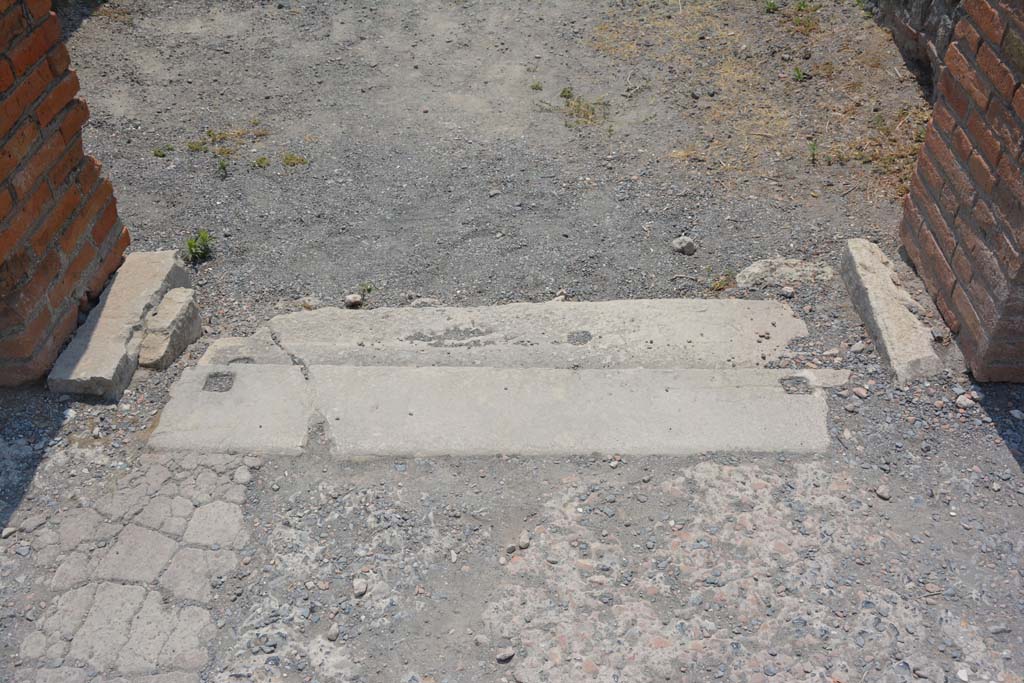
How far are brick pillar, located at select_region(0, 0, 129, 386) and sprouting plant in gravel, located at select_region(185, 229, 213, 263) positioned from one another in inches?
42.7

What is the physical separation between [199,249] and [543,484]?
2805mm

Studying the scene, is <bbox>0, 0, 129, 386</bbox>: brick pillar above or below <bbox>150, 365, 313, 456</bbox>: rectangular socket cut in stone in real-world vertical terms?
above

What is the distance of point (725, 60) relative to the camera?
6.47m

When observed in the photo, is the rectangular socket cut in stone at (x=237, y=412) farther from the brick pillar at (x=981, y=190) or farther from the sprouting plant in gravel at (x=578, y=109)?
the sprouting plant in gravel at (x=578, y=109)

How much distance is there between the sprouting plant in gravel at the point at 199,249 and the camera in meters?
4.75

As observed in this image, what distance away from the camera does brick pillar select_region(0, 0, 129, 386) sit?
304 cm

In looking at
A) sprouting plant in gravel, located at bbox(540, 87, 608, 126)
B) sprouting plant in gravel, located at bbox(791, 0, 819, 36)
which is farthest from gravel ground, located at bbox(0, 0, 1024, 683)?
sprouting plant in gravel, located at bbox(791, 0, 819, 36)

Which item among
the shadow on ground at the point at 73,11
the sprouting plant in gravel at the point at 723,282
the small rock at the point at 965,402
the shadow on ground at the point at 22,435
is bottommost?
the sprouting plant in gravel at the point at 723,282

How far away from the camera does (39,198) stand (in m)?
3.24

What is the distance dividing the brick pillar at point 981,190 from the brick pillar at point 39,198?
11.8 ft

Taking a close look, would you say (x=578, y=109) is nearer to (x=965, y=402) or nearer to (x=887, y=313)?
(x=887, y=313)

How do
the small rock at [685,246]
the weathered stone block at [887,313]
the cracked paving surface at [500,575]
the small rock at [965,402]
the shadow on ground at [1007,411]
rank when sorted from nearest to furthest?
the cracked paving surface at [500,575] < the shadow on ground at [1007,411] < the small rock at [965,402] < the weathered stone block at [887,313] < the small rock at [685,246]

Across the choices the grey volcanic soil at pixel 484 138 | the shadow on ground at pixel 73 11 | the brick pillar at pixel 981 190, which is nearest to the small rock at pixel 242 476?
the grey volcanic soil at pixel 484 138

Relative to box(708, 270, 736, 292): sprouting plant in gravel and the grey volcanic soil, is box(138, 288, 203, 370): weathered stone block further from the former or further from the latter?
box(708, 270, 736, 292): sprouting plant in gravel
